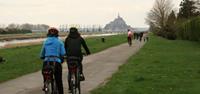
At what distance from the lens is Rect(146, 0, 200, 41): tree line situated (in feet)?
192

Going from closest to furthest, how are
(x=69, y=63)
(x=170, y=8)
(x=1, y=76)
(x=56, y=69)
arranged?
(x=56, y=69), (x=69, y=63), (x=1, y=76), (x=170, y=8)

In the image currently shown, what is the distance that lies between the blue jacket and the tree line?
3970 centimetres

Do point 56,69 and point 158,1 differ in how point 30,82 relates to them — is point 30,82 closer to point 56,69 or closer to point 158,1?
point 56,69

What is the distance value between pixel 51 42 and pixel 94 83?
4.75m

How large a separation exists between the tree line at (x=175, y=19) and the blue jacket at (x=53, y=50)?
39.7 metres

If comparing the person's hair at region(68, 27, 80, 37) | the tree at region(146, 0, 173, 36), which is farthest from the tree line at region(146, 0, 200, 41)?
the person's hair at region(68, 27, 80, 37)

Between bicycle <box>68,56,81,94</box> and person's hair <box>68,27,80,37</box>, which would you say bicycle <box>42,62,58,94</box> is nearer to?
bicycle <box>68,56,81,94</box>

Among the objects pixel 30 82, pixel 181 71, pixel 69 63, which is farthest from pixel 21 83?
pixel 181 71

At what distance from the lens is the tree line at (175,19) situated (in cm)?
5847

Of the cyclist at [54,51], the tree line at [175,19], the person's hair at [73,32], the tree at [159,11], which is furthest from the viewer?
the tree at [159,11]

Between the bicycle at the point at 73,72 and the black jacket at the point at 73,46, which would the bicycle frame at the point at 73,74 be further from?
the black jacket at the point at 73,46

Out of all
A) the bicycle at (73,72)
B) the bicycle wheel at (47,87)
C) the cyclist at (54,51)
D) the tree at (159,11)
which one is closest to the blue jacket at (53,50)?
the cyclist at (54,51)

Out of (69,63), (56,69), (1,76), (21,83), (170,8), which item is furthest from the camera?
(170,8)

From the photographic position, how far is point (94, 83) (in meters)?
15.5
